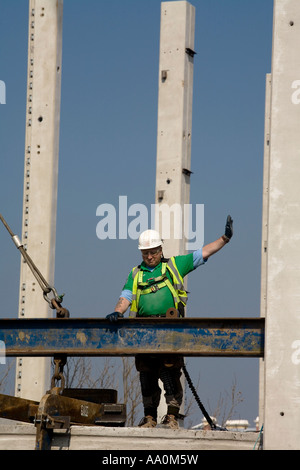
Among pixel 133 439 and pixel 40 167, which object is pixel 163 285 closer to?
pixel 133 439

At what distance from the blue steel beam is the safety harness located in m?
0.77

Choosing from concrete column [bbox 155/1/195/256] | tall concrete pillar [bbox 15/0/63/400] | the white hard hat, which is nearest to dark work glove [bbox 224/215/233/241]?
the white hard hat

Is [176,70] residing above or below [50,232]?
above

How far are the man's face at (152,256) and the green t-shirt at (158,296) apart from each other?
0.26ft

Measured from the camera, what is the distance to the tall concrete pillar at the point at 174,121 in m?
12.1

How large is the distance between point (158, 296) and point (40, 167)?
11.4 ft

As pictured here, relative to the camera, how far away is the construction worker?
30.2 feet

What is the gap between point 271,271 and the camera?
7.52 m

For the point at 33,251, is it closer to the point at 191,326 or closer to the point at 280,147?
the point at 191,326

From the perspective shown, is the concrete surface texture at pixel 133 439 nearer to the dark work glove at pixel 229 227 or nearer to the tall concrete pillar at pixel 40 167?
the dark work glove at pixel 229 227
